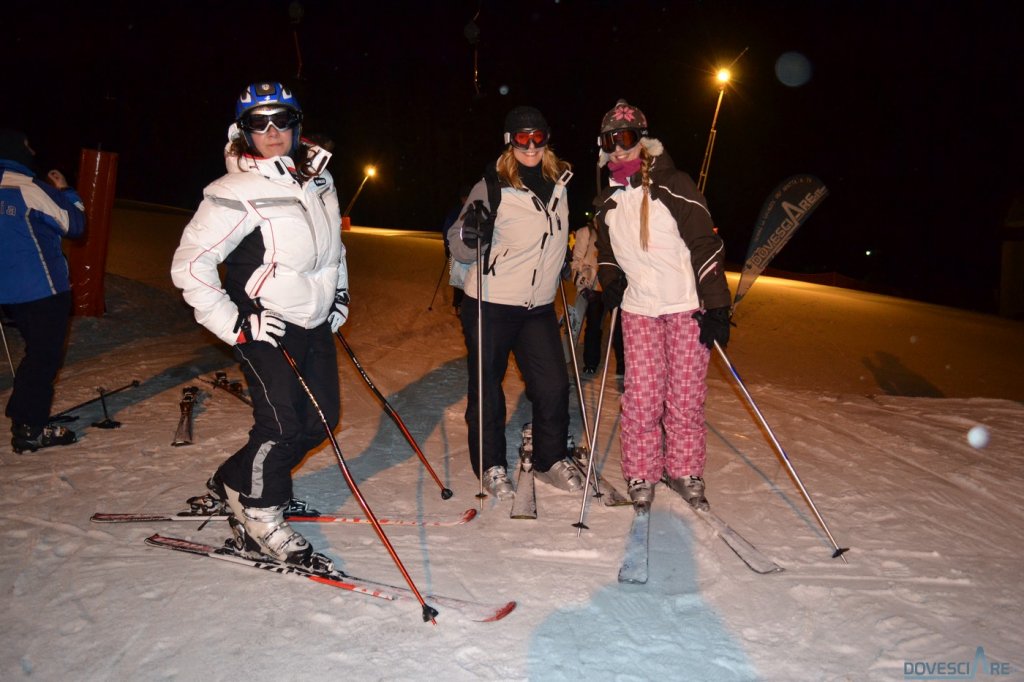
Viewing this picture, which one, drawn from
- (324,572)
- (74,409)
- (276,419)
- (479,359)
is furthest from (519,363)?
(74,409)

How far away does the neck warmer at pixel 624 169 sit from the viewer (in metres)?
3.63

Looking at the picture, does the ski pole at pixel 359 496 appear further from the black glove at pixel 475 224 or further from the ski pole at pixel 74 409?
the ski pole at pixel 74 409

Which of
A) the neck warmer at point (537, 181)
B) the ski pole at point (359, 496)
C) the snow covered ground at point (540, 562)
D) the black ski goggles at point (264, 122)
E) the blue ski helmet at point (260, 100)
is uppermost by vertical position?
the blue ski helmet at point (260, 100)

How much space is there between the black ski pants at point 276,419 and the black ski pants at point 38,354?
7.10 feet

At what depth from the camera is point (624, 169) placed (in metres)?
3.65

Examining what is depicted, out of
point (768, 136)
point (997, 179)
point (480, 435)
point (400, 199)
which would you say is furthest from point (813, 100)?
point (480, 435)

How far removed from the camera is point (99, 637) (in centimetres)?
261

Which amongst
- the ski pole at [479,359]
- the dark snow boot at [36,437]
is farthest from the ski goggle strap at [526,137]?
the dark snow boot at [36,437]

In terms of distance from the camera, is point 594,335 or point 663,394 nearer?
point 663,394

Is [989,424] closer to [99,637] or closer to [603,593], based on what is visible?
[603,593]

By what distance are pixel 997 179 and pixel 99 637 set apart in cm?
4080

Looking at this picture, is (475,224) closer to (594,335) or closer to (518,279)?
(518,279)

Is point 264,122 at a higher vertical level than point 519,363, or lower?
higher

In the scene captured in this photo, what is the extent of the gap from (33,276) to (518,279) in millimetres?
3205
